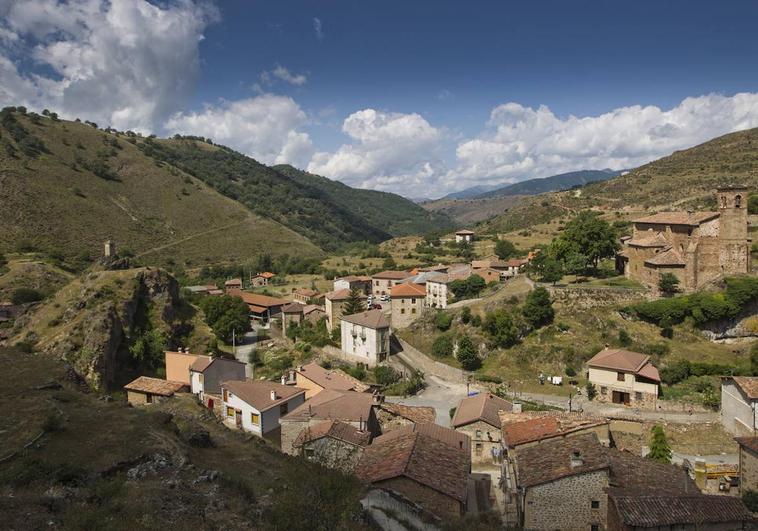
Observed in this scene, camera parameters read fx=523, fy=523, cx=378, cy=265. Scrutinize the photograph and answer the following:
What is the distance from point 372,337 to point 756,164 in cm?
7070

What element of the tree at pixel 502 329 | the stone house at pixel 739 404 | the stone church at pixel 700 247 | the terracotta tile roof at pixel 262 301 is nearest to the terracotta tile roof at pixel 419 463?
the stone house at pixel 739 404

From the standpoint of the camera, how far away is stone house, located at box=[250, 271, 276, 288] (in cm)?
8063

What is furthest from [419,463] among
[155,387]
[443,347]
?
[443,347]

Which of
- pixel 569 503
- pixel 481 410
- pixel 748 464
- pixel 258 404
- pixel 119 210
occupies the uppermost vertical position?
pixel 119 210

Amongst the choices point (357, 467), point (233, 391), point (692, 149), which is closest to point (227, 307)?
point (233, 391)

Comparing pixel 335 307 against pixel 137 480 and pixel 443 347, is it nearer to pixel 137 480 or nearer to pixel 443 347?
pixel 443 347

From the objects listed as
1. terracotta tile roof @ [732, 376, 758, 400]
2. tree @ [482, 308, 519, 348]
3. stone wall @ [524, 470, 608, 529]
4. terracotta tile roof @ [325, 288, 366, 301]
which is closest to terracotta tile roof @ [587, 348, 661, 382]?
terracotta tile roof @ [732, 376, 758, 400]

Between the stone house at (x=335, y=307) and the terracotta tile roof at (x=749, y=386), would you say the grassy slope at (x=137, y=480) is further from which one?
the stone house at (x=335, y=307)

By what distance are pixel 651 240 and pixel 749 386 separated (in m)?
16.7

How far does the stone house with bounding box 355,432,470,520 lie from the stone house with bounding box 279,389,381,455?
4172 mm

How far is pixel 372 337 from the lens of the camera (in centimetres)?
4397

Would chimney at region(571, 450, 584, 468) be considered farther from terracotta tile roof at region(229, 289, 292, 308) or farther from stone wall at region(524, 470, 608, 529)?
terracotta tile roof at region(229, 289, 292, 308)

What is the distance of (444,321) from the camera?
44625 millimetres

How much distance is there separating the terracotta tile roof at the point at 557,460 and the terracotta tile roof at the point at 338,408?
7.00m
